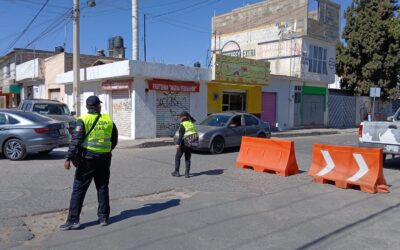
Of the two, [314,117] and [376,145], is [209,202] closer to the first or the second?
[376,145]

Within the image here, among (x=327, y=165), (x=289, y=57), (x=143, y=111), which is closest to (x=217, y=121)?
(x=143, y=111)

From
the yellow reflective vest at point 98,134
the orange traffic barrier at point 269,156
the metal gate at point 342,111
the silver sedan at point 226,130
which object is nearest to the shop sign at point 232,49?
the metal gate at point 342,111

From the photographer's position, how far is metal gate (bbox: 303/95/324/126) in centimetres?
2869

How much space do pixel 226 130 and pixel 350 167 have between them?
634 cm

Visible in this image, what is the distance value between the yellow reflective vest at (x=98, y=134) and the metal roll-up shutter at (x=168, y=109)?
1365 cm

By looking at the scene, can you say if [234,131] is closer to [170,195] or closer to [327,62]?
[170,195]

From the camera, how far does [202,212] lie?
21.0 feet

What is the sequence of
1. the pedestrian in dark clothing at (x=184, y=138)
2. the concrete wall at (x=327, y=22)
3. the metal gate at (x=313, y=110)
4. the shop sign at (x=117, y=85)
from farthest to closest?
the concrete wall at (x=327, y=22) < the metal gate at (x=313, y=110) < the shop sign at (x=117, y=85) < the pedestrian in dark clothing at (x=184, y=138)

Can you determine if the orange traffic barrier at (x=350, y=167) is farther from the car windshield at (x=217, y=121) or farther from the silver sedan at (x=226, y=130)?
the car windshield at (x=217, y=121)

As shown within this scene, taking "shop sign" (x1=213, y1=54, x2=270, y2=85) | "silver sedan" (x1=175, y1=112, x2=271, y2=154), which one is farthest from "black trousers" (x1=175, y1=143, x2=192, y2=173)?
"shop sign" (x1=213, y1=54, x2=270, y2=85)

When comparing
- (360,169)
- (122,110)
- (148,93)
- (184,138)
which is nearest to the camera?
(360,169)

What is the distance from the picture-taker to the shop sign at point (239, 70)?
20.8 m

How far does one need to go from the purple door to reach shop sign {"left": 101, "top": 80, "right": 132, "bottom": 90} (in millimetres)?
9897

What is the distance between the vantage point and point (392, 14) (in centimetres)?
3241
